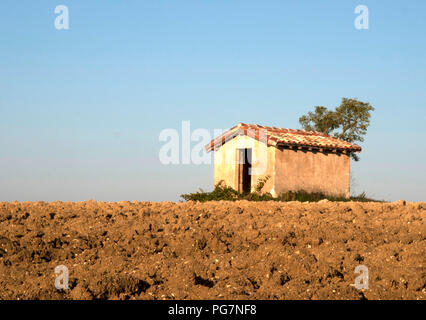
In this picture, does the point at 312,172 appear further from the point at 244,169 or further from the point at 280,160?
the point at 244,169

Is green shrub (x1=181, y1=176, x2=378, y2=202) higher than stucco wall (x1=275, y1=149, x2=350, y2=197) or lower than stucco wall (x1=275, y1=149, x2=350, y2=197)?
lower

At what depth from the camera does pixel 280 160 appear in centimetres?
1772

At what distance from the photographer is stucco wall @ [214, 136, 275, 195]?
17773mm

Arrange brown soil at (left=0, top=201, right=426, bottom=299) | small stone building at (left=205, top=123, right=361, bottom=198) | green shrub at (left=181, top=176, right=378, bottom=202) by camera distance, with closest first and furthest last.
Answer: brown soil at (left=0, top=201, right=426, bottom=299), green shrub at (left=181, top=176, right=378, bottom=202), small stone building at (left=205, top=123, right=361, bottom=198)

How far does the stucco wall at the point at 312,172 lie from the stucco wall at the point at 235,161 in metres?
0.36

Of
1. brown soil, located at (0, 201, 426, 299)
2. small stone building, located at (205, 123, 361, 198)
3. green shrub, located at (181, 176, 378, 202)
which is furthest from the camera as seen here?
small stone building, located at (205, 123, 361, 198)

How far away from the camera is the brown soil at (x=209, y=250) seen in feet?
17.9

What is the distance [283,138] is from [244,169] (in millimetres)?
2425

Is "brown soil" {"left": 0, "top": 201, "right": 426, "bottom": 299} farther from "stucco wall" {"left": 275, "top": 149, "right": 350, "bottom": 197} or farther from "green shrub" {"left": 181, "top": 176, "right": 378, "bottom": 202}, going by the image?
"stucco wall" {"left": 275, "top": 149, "right": 350, "bottom": 197}

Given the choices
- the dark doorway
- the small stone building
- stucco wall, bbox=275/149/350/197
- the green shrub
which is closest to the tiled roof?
the small stone building

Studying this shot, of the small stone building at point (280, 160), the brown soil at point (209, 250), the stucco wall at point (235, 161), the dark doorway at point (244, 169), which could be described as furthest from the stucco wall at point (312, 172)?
the brown soil at point (209, 250)

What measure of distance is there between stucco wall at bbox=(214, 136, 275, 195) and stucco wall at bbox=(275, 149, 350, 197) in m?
0.36
